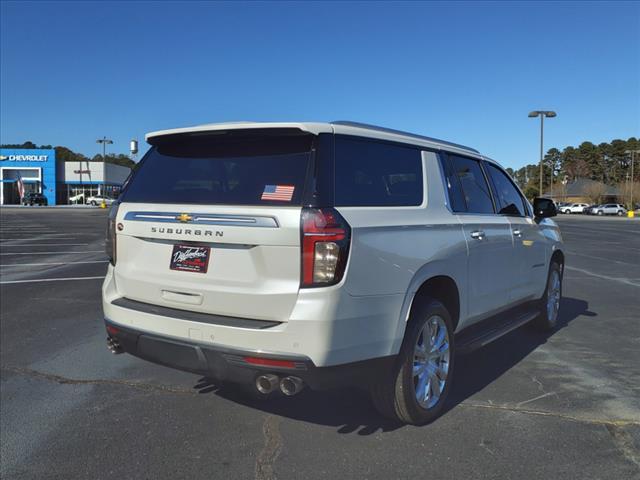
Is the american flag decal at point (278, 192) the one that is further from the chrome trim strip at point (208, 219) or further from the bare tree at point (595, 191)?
the bare tree at point (595, 191)

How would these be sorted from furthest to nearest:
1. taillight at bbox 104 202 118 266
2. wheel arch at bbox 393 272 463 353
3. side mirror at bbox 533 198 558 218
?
side mirror at bbox 533 198 558 218, taillight at bbox 104 202 118 266, wheel arch at bbox 393 272 463 353

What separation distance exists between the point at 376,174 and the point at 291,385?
141cm

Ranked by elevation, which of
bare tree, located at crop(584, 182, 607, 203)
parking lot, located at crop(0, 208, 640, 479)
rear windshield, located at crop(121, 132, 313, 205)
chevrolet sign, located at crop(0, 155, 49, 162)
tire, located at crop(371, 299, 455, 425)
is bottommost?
parking lot, located at crop(0, 208, 640, 479)

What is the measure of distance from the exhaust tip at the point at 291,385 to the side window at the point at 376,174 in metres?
1.01

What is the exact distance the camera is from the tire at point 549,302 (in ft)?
19.9

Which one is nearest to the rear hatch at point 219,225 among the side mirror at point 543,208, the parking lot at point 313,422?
the parking lot at point 313,422

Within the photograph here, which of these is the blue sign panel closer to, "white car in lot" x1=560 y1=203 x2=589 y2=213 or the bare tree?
"white car in lot" x1=560 y1=203 x2=589 y2=213

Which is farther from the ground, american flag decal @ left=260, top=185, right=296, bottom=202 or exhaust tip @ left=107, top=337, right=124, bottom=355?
american flag decal @ left=260, top=185, right=296, bottom=202

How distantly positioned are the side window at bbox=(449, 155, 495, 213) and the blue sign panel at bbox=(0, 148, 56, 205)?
79.7 meters

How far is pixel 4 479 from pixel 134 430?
2.59 feet

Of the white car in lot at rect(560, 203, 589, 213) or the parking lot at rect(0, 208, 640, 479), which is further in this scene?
the white car in lot at rect(560, 203, 589, 213)

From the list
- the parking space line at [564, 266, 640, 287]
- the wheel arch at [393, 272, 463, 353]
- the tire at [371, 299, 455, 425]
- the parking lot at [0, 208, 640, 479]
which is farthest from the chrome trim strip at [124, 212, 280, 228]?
the parking space line at [564, 266, 640, 287]

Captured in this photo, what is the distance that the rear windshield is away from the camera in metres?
3.12

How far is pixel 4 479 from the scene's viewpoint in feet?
9.98
